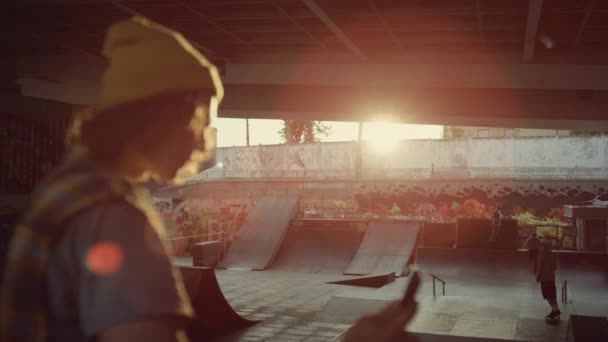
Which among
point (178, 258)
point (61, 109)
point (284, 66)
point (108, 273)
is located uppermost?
point (284, 66)

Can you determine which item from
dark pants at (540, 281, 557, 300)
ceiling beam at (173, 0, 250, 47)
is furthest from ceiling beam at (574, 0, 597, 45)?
ceiling beam at (173, 0, 250, 47)

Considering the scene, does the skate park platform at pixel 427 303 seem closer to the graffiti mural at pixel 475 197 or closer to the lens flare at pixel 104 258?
the lens flare at pixel 104 258

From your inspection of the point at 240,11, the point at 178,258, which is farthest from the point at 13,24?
the point at 178,258

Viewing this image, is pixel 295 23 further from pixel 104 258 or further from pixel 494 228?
pixel 494 228

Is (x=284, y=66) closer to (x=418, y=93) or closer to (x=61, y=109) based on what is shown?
(x=418, y=93)

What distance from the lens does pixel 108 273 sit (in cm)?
122

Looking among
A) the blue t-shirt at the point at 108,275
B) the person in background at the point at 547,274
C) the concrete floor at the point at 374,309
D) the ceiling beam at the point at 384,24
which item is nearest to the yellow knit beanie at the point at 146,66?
the blue t-shirt at the point at 108,275

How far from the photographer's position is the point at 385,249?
21391 millimetres

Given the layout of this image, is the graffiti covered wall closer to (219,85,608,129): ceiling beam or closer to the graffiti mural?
the graffiti mural

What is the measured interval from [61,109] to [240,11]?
536 cm

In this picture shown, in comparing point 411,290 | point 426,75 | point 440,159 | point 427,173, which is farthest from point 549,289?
point 440,159

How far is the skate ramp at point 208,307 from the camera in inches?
442

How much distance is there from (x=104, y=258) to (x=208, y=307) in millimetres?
10664

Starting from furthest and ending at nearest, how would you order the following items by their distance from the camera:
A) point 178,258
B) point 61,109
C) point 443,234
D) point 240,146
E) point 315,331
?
point 240,146 → point 178,258 → point 443,234 → point 61,109 → point 315,331
